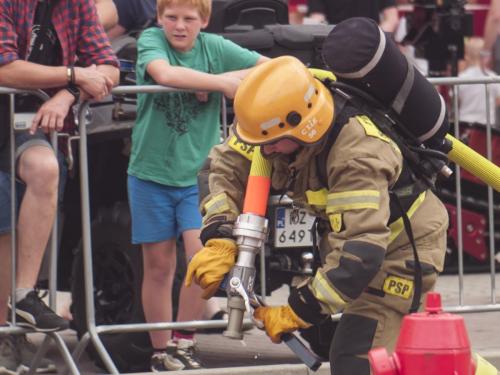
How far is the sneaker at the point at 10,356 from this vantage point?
24.3ft

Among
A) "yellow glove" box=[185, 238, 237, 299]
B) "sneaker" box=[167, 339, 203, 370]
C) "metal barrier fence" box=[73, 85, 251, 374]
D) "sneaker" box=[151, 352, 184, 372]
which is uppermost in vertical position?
"yellow glove" box=[185, 238, 237, 299]

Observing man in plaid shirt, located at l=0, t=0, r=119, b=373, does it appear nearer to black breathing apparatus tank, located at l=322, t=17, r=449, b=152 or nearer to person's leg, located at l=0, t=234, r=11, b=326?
person's leg, located at l=0, t=234, r=11, b=326

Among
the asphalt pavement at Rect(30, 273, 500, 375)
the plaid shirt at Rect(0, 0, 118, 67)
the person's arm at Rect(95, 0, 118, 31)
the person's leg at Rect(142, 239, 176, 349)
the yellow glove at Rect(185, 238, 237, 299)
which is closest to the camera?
the yellow glove at Rect(185, 238, 237, 299)

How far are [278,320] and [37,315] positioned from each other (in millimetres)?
2229

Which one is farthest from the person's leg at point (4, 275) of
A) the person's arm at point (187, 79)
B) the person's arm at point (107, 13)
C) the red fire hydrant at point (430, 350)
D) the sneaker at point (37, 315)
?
the red fire hydrant at point (430, 350)

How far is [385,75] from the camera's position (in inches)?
205

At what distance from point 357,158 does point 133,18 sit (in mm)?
3879

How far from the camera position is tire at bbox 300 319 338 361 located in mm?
7551

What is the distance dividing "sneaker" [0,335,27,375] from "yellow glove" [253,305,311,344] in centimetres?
263

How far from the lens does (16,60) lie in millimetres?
6977

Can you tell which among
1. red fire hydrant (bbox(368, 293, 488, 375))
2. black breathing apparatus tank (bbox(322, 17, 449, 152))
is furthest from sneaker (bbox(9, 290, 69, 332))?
red fire hydrant (bbox(368, 293, 488, 375))

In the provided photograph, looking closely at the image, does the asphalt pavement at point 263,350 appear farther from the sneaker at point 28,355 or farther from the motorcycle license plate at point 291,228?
the motorcycle license plate at point 291,228

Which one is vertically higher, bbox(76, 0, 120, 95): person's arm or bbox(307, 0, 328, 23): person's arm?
bbox(76, 0, 120, 95): person's arm

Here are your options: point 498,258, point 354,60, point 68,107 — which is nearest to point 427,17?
point 498,258
